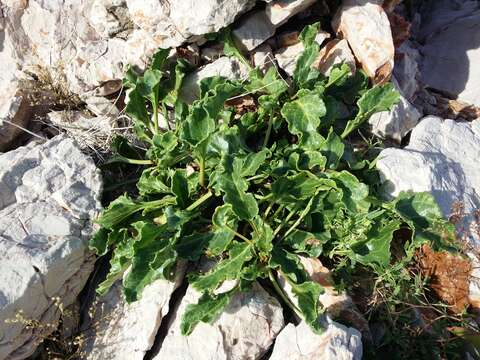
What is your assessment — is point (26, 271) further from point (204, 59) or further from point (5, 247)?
point (204, 59)

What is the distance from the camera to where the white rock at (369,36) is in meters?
3.98

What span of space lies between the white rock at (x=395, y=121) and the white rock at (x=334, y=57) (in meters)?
0.38

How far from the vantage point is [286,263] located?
3.22m

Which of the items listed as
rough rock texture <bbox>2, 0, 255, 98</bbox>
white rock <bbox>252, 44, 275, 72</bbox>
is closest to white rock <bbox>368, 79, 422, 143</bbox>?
white rock <bbox>252, 44, 275, 72</bbox>

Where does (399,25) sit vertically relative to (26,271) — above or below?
below

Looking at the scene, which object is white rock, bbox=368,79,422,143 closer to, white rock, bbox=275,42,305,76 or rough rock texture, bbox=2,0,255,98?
white rock, bbox=275,42,305,76

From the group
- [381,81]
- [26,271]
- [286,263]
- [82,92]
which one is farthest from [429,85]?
[26,271]

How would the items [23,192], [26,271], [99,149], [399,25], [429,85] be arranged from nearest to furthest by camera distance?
[26,271] → [23,192] → [99,149] → [399,25] → [429,85]

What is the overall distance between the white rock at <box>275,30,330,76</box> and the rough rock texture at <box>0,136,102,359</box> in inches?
59.7

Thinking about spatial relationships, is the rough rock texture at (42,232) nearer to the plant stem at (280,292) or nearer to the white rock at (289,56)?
the plant stem at (280,292)

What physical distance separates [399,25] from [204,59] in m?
1.60

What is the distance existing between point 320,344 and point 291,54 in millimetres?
2112

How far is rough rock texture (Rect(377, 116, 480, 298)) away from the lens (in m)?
3.58

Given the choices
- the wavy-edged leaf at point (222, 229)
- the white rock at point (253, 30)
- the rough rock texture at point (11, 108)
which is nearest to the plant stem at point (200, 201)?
the wavy-edged leaf at point (222, 229)
